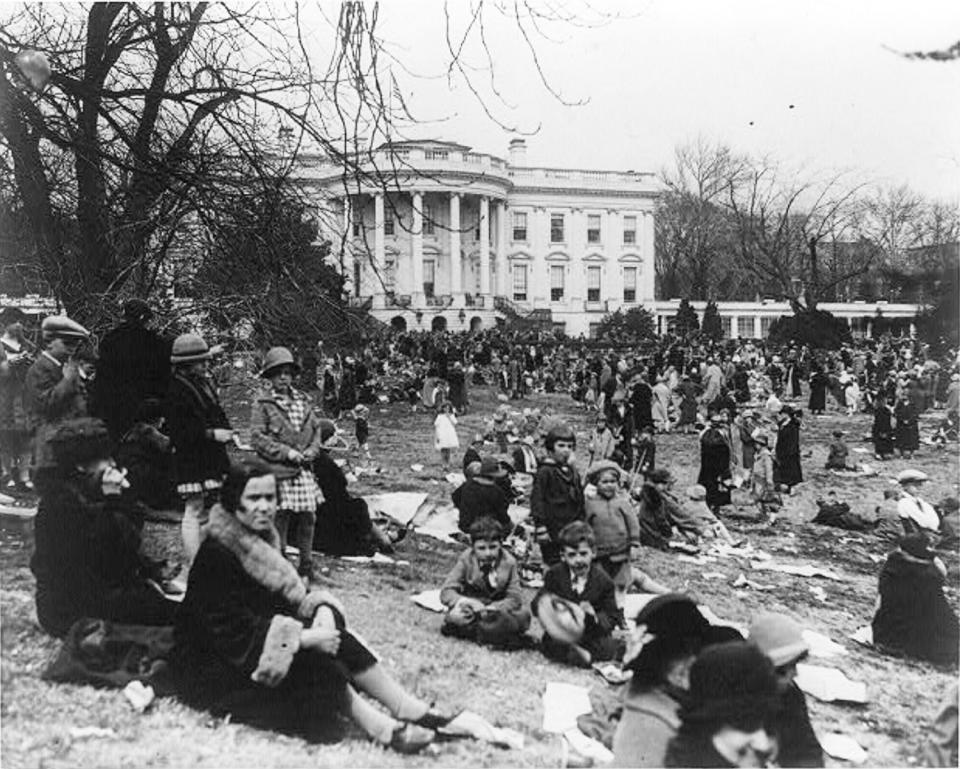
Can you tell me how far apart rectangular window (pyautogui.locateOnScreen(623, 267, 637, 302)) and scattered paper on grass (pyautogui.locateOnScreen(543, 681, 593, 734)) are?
6226 centimetres

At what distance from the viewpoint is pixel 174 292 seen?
9.03 m

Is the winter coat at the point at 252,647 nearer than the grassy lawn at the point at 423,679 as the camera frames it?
No

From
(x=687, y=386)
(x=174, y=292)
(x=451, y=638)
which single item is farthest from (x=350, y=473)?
(x=687, y=386)

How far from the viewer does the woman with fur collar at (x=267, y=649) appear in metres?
4.15

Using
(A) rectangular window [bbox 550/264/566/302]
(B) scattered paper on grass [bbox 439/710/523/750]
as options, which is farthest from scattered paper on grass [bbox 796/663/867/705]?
(A) rectangular window [bbox 550/264/566/302]

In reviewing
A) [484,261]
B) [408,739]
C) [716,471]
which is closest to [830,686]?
[408,739]

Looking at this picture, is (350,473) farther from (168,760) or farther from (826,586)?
(168,760)

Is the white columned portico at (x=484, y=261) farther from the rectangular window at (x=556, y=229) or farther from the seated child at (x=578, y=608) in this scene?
the seated child at (x=578, y=608)

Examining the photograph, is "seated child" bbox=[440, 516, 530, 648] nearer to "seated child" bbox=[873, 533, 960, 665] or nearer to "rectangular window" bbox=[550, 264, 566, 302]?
"seated child" bbox=[873, 533, 960, 665]

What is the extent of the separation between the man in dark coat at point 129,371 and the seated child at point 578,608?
273 centimetres

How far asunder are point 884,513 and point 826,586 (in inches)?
206

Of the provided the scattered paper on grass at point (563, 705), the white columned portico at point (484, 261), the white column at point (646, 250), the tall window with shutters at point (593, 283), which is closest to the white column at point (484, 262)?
the white columned portico at point (484, 261)

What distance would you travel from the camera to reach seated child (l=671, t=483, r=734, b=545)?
1120cm

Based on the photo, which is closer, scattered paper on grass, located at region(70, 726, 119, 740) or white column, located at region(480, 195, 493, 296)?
scattered paper on grass, located at region(70, 726, 119, 740)
